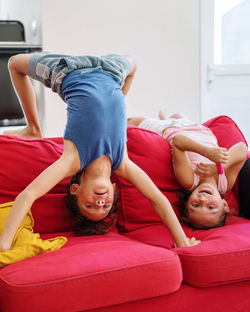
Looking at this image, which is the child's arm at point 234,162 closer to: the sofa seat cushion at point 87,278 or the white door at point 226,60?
the sofa seat cushion at point 87,278

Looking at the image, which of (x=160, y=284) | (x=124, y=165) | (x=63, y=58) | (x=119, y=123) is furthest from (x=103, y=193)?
(x=63, y=58)

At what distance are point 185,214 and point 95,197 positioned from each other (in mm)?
532

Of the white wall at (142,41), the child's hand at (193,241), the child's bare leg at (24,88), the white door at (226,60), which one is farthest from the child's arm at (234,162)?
the white door at (226,60)

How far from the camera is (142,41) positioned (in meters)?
3.96

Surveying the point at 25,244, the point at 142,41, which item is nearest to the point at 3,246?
the point at 25,244

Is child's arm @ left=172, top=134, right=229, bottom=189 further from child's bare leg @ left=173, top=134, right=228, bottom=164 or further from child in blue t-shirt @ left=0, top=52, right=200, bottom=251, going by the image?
child in blue t-shirt @ left=0, top=52, right=200, bottom=251

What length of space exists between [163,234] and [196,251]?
0.38 metres

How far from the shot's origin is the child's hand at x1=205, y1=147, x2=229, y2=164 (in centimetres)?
211

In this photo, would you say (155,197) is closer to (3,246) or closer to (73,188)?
(73,188)

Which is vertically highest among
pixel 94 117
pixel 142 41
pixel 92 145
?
pixel 142 41

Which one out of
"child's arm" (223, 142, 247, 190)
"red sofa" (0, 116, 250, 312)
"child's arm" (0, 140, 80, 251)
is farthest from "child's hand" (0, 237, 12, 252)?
"child's arm" (223, 142, 247, 190)

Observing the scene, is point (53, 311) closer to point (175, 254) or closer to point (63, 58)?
point (175, 254)

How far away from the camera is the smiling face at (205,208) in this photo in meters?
2.11

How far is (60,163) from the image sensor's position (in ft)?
6.09
